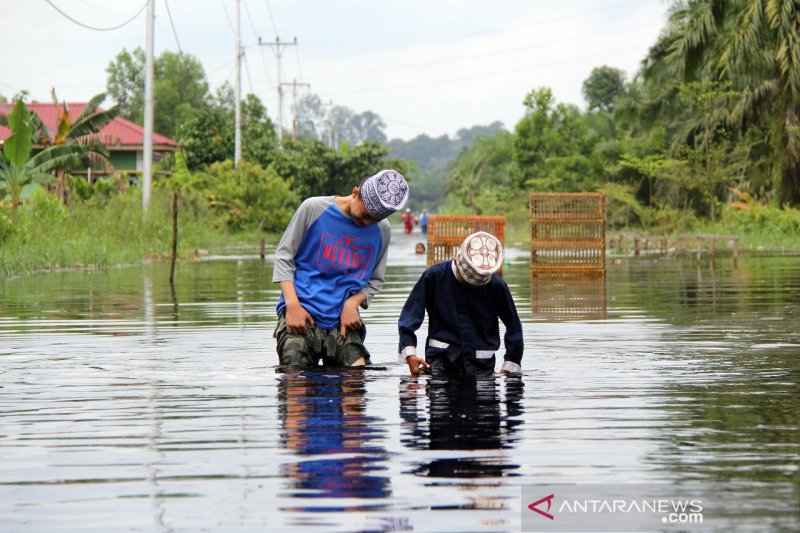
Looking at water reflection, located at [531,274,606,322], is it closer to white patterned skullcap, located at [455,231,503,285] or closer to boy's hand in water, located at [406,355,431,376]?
boy's hand in water, located at [406,355,431,376]

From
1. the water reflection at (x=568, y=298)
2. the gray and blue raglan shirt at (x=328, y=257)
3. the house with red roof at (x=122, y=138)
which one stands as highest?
the house with red roof at (x=122, y=138)

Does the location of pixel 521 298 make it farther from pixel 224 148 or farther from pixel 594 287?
pixel 224 148

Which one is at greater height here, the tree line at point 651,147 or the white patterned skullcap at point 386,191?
the tree line at point 651,147

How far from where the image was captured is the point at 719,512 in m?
5.17

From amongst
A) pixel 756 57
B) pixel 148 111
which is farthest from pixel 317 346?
pixel 756 57

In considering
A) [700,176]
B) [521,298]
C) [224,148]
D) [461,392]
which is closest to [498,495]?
[461,392]

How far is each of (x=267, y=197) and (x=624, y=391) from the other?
A: 51074 mm

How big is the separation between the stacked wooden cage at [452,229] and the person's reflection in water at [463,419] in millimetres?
16659

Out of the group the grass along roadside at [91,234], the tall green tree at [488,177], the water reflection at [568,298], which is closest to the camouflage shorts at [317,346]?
the water reflection at [568,298]

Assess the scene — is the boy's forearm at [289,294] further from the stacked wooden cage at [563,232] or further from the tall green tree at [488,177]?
the tall green tree at [488,177]

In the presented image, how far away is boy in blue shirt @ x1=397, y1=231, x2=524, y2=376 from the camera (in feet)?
30.0

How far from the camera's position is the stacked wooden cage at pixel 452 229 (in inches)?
1040

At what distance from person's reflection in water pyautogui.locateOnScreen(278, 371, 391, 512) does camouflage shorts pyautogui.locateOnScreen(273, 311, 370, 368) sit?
0.40 ft

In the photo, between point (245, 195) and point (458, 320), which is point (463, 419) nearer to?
point (458, 320)
